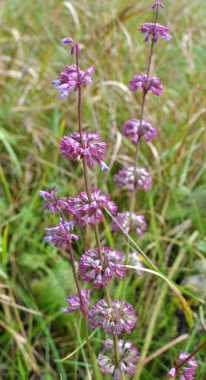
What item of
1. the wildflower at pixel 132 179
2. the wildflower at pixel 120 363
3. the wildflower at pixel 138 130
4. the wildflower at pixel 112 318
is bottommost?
the wildflower at pixel 120 363

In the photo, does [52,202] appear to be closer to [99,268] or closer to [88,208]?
[88,208]

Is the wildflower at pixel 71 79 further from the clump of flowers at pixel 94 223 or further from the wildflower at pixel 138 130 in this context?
the wildflower at pixel 138 130

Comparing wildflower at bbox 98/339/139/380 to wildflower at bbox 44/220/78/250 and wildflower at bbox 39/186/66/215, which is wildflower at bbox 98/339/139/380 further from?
wildflower at bbox 39/186/66/215

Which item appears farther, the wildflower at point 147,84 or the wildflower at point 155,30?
the wildflower at point 147,84

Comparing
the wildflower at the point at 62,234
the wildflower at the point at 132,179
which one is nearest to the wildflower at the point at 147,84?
the wildflower at the point at 132,179

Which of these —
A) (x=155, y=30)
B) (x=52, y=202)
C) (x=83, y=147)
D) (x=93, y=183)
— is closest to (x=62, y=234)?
(x=52, y=202)

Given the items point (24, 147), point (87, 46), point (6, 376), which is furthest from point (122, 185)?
point (87, 46)
